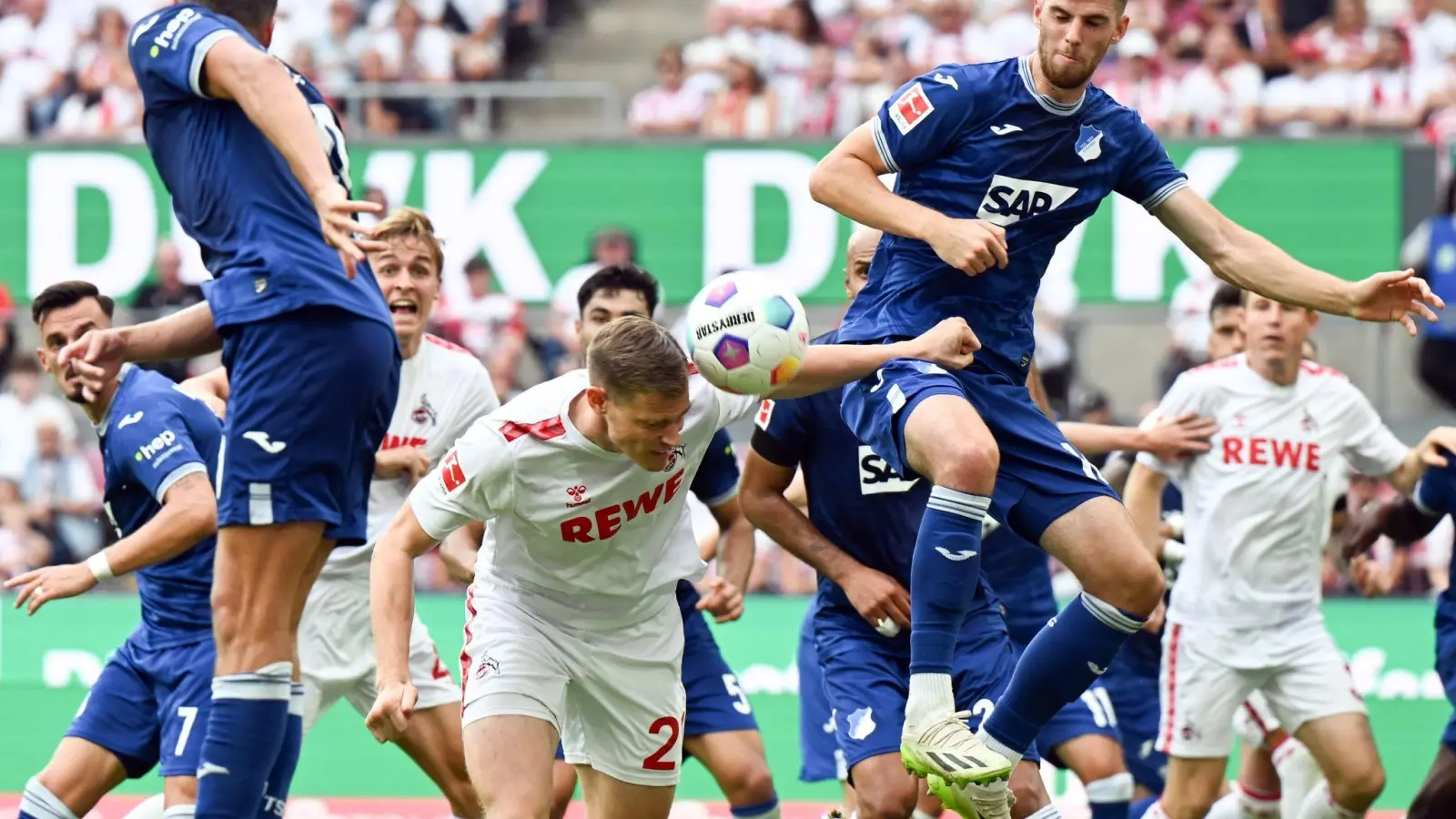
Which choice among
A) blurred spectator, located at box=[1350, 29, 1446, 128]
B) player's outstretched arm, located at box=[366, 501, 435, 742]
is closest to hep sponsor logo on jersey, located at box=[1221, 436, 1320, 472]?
player's outstretched arm, located at box=[366, 501, 435, 742]

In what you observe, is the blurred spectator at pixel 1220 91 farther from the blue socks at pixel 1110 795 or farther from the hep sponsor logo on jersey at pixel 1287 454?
the blue socks at pixel 1110 795

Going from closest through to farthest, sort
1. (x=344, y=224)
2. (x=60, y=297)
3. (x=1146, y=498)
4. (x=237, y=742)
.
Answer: (x=344, y=224) → (x=237, y=742) → (x=60, y=297) → (x=1146, y=498)

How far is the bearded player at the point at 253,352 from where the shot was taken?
227 inches

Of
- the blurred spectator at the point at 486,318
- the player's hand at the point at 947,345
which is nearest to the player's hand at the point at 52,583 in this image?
the player's hand at the point at 947,345

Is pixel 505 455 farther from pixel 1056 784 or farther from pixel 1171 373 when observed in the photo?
pixel 1171 373

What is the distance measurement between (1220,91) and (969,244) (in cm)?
1298

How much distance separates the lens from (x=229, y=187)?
19.2 ft

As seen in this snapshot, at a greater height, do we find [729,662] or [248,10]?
[248,10]

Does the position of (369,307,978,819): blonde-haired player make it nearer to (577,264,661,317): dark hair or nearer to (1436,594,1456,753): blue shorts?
(577,264,661,317): dark hair

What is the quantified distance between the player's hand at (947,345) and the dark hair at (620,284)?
2329mm

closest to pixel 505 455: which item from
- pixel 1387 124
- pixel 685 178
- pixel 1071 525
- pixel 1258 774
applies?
pixel 1071 525

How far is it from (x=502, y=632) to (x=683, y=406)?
1.04 meters

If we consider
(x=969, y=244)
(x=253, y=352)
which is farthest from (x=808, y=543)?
(x=253, y=352)

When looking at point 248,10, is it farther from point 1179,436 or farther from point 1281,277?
point 1179,436
